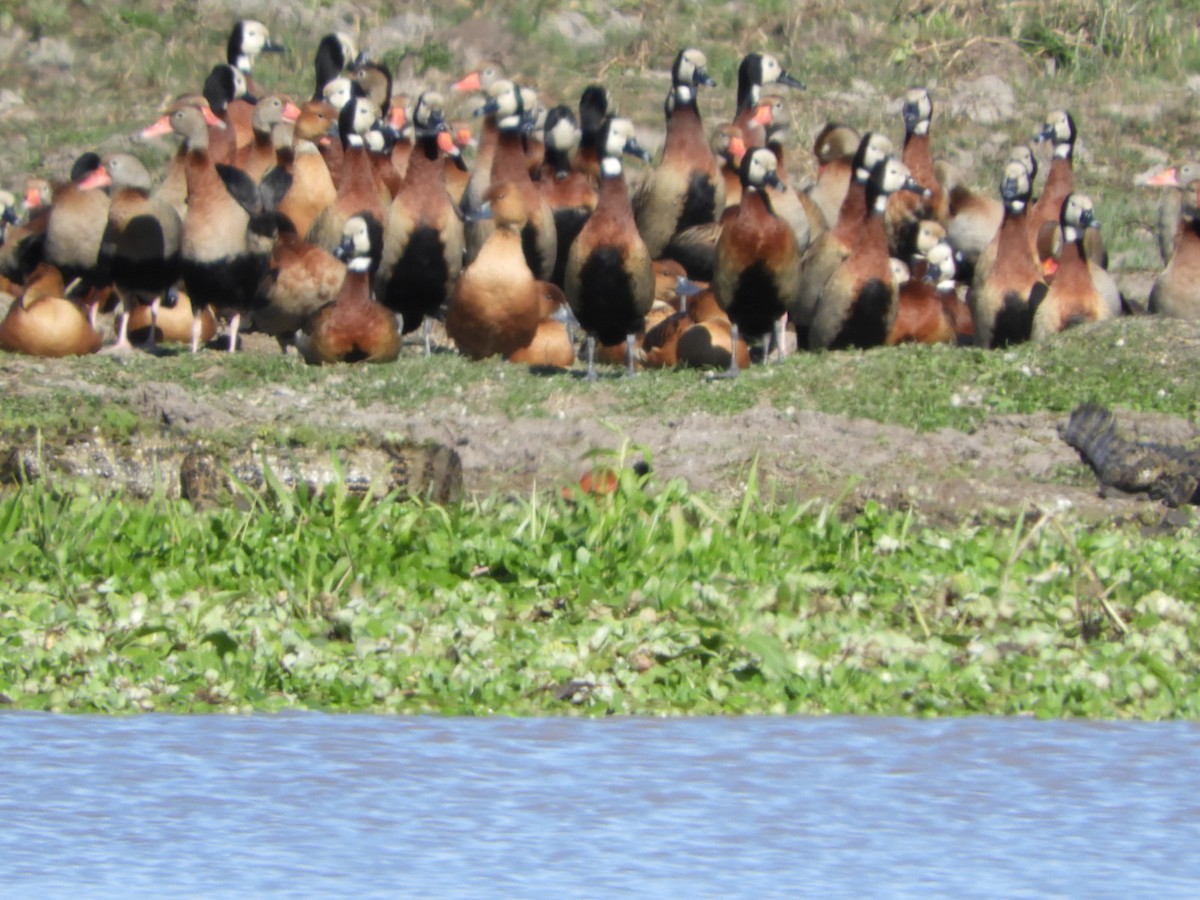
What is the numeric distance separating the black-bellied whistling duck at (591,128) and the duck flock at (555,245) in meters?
0.03

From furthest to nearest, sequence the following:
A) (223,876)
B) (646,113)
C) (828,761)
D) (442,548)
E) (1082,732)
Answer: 1. (646,113)
2. (442,548)
3. (1082,732)
4. (828,761)
5. (223,876)

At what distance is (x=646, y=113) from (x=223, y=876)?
1351 centimetres

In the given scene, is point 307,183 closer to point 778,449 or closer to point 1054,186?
point 1054,186

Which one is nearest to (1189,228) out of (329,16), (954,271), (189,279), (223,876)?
(954,271)

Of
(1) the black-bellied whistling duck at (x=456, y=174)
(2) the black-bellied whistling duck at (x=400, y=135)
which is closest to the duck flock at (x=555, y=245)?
(1) the black-bellied whistling duck at (x=456, y=174)

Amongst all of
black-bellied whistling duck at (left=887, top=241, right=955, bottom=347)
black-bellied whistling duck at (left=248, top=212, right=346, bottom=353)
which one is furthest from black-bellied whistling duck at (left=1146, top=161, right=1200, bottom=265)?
black-bellied whistling duck at (left=248, top=212, right=346, bottom=353)

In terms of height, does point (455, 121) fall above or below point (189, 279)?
above

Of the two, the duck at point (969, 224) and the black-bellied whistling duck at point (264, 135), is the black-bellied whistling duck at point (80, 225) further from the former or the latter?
the duck at point (969, 224)

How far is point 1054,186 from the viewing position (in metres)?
12.8

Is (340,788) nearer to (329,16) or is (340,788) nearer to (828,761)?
(828,761)

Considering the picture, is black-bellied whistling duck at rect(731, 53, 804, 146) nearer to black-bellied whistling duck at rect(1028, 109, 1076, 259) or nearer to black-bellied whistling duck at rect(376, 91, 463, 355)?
black-bellied whistling duck at rect(1028, 109, 1076, 259)

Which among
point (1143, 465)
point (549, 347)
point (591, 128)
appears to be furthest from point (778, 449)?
point (591, 128)

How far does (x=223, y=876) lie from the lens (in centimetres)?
303

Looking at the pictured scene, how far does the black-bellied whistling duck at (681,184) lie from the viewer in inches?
496
